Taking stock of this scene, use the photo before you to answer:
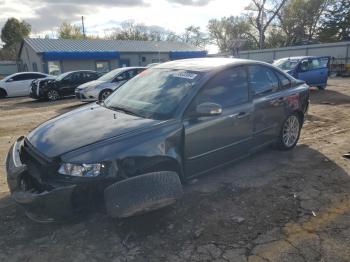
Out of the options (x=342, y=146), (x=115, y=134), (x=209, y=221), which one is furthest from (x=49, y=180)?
(x=342, y=146)

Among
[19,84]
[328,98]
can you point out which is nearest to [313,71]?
[328,98]

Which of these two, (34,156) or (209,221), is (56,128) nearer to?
(34,156)

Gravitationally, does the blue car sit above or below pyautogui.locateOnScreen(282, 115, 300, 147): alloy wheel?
above

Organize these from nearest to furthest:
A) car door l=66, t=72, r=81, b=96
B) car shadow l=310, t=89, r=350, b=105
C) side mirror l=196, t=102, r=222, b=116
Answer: side mirror l=196, t=102, r=222, b=116 < car shadow l=310, t=89, r=350, b=105 < car door l=66, t=72, r=81, b=96

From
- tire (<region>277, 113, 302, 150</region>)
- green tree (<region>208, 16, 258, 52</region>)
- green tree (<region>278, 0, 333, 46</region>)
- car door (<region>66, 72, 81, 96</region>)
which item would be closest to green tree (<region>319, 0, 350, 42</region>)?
green tree (<region>278, 0, 333, 46</region>)

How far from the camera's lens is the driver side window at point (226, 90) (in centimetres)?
415

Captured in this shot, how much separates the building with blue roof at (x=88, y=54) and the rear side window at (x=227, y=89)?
90.0 ft

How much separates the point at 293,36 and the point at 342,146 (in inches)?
1867

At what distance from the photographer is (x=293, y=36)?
4912cm

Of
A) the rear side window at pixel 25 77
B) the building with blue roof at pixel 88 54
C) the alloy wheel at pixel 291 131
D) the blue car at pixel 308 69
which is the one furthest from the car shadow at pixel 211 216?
the building with blue roof at pixel 88 54

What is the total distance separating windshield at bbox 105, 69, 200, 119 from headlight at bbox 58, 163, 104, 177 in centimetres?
99

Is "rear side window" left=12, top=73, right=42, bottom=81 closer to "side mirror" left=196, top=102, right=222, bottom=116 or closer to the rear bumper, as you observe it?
the rear bumper

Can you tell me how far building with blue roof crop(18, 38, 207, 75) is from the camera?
2978 centimetres

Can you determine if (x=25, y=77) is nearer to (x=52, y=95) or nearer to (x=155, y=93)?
(x=52, y=95)
